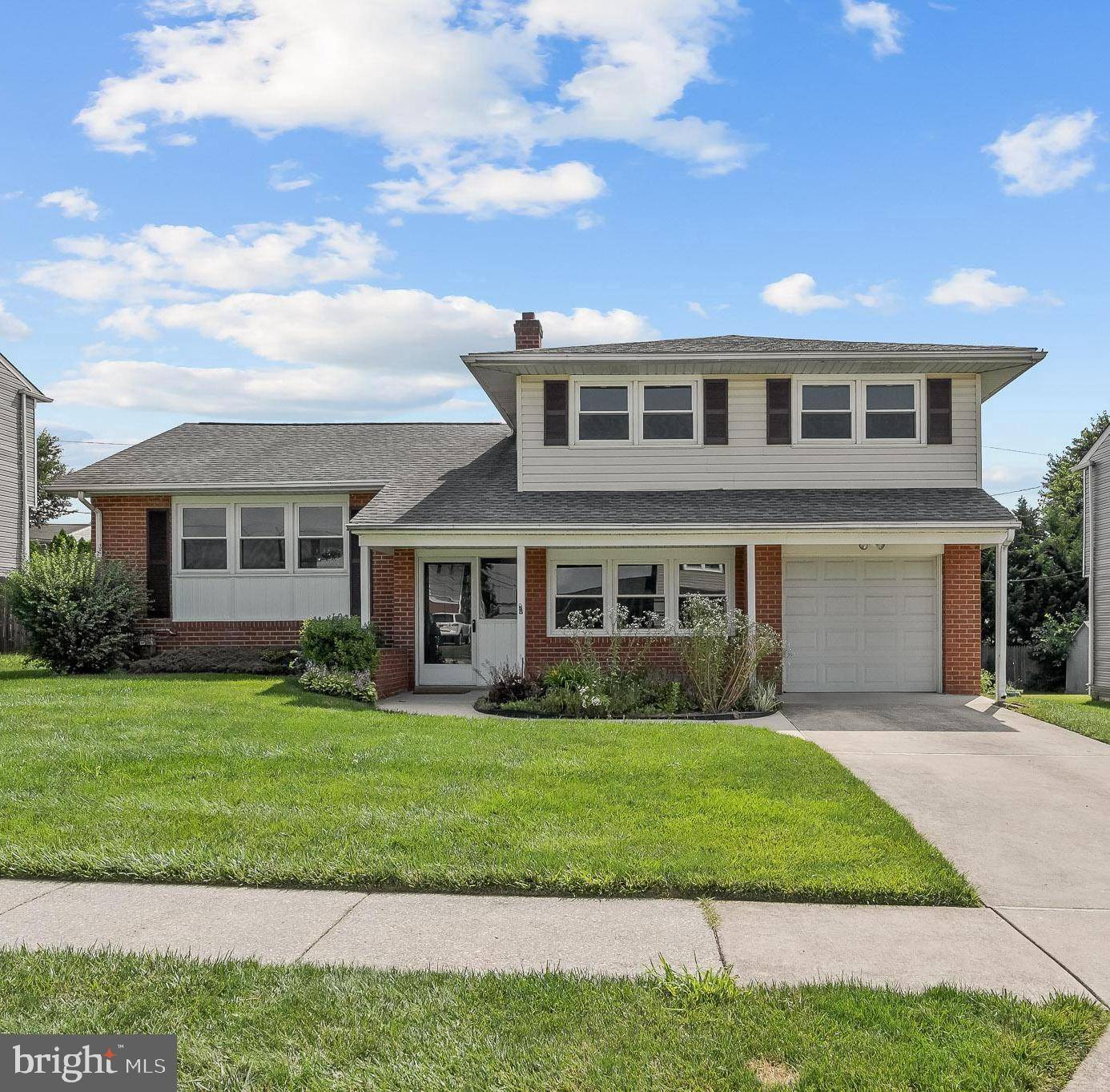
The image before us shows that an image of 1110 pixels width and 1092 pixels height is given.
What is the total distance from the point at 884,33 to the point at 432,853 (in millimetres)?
10492

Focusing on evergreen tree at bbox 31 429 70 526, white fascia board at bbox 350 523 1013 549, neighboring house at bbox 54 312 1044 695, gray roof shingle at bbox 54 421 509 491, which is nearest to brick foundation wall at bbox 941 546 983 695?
neighboring house at bbox 54 312 1044 695

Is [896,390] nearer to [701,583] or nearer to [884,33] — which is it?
[701,583]

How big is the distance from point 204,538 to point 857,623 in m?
12.0

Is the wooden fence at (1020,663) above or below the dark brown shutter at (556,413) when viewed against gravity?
below

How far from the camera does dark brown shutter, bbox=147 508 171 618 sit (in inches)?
731

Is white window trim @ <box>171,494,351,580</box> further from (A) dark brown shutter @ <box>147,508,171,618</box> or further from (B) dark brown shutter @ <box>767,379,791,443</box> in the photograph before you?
(B) dark brown shutter @ <box>767,379,791,443</box>

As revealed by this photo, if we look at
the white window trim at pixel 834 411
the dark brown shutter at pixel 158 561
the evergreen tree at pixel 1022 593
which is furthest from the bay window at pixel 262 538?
the evergreen tree at pixel 1022 593

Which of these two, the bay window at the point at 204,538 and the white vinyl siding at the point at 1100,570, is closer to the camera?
the bay window at the point at 204,538

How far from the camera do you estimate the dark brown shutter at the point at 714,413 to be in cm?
1664

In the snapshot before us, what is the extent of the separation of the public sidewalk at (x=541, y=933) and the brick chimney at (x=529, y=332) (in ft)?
51.1

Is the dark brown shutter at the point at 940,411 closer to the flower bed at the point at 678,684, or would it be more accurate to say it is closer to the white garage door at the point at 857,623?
the white garage door at the point at 857,623

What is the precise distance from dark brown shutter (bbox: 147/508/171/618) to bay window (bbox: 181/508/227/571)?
0.31m

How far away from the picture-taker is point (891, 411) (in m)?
16.6

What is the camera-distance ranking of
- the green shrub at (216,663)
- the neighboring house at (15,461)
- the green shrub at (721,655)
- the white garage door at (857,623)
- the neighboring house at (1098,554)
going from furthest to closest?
the neighboring house at (15,461)
the neighboring house at (1098,554)
the green shrub at (216,663)
the white garage door at (857,623)
the green shrub at (721,655)
